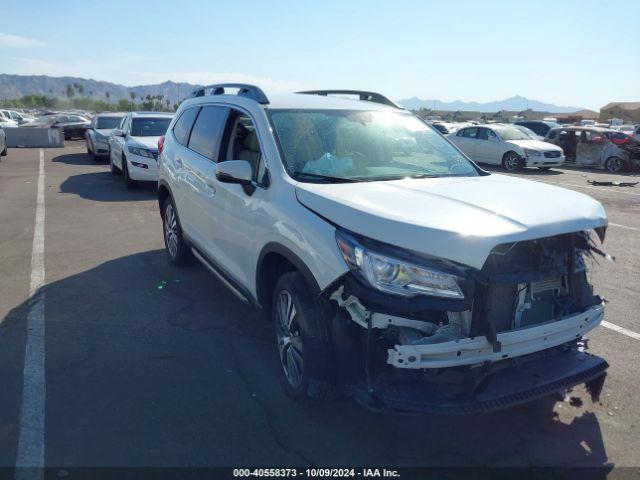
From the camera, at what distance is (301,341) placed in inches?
126

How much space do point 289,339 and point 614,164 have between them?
19.3 meters

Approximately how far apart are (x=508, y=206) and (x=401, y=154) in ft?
4.33

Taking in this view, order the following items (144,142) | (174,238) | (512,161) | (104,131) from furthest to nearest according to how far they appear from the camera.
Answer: (512,161), (104,131), (144,142), (174,238)

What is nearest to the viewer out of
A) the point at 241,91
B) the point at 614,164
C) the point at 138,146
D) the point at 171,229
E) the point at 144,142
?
the point at 241,91

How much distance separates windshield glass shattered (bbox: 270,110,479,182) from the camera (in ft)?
12.5

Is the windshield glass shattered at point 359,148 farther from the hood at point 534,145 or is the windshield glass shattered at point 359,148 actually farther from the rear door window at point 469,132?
the rear door window at point 469,132

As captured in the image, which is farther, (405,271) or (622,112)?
(622,112)

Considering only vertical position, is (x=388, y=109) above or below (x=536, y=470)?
above

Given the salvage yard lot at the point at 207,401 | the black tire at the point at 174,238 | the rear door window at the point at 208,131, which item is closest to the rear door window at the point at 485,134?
the salvage yard lot at the point at 207,401

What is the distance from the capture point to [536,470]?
9.60ft

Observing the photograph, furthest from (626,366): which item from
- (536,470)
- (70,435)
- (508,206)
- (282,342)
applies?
(70,435)

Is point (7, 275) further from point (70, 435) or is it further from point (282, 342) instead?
point (282, 342)

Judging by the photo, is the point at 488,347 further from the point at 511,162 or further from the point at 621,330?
the point at 511,162

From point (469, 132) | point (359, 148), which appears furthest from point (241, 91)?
point (469, 132)
